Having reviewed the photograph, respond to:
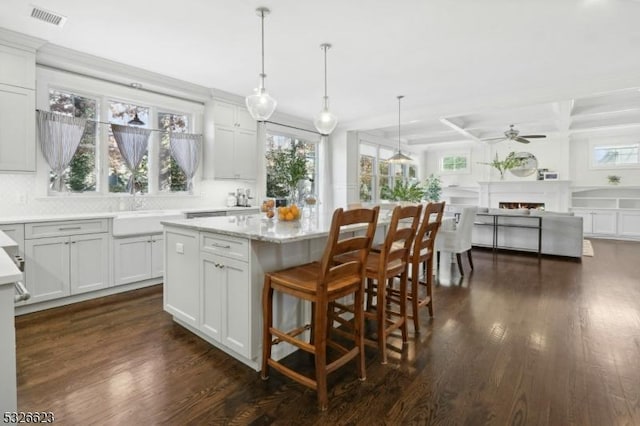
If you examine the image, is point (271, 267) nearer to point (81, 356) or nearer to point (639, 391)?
point (81, 356)

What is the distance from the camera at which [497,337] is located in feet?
8.80

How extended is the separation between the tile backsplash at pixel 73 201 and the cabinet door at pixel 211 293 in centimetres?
264

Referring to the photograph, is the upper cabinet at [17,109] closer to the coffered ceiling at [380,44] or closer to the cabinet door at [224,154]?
the coffered ceiling at [380,44]

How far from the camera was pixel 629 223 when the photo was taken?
797 cm

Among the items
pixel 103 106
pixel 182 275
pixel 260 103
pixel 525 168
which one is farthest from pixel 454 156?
pixel 182 275

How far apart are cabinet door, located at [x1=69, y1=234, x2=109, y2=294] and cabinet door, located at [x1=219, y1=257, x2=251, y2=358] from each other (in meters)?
2.13

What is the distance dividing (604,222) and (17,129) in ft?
37.3

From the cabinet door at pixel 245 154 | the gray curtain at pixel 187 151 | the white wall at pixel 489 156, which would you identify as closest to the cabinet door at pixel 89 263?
the gray curtain at pixel 187 151

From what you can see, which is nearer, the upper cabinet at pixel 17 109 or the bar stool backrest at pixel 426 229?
the bar stool backrest at pixel 426 229

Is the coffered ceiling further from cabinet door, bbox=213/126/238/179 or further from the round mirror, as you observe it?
the round mirror

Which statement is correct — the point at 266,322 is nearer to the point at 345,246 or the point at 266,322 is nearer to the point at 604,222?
the point at 345,246

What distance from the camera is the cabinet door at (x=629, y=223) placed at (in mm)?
7891

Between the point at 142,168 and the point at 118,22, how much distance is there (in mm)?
2023

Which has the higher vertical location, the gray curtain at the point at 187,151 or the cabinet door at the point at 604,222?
the gray curtain at the point at 187,151
